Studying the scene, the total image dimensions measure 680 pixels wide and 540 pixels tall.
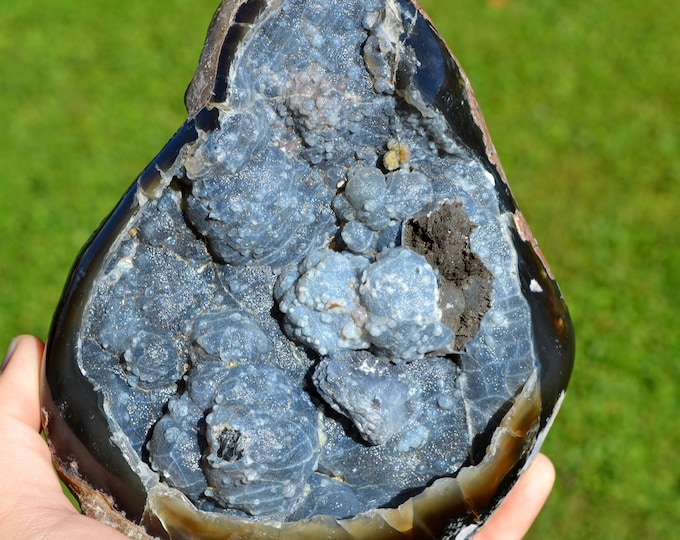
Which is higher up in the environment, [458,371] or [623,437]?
[458,371]

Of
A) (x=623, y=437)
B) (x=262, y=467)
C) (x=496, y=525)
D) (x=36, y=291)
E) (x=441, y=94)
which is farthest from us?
(x=36, y=291)

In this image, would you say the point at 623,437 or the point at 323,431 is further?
the point at 623,437

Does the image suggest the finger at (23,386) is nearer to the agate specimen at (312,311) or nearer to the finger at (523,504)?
the agate specimen at (312,311)

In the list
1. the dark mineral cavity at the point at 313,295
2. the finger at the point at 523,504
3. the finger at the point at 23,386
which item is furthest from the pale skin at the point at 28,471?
the finger at the point at 523,504

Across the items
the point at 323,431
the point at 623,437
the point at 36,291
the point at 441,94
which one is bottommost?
the point at 623,437

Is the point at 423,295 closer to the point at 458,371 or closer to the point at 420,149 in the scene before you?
the point at 458,371

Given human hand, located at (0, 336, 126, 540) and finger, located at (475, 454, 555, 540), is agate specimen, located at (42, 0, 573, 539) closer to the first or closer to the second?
human hand, located at (0, 336, 126, 540)

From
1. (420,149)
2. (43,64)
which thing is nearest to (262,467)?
(420,149)

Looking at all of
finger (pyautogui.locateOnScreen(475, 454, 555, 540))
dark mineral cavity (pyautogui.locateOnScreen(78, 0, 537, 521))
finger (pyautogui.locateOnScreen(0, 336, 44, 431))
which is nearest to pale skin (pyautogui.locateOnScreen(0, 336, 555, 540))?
finger (pyautogui.locateOnScreen(0, 336, 44, 431))
